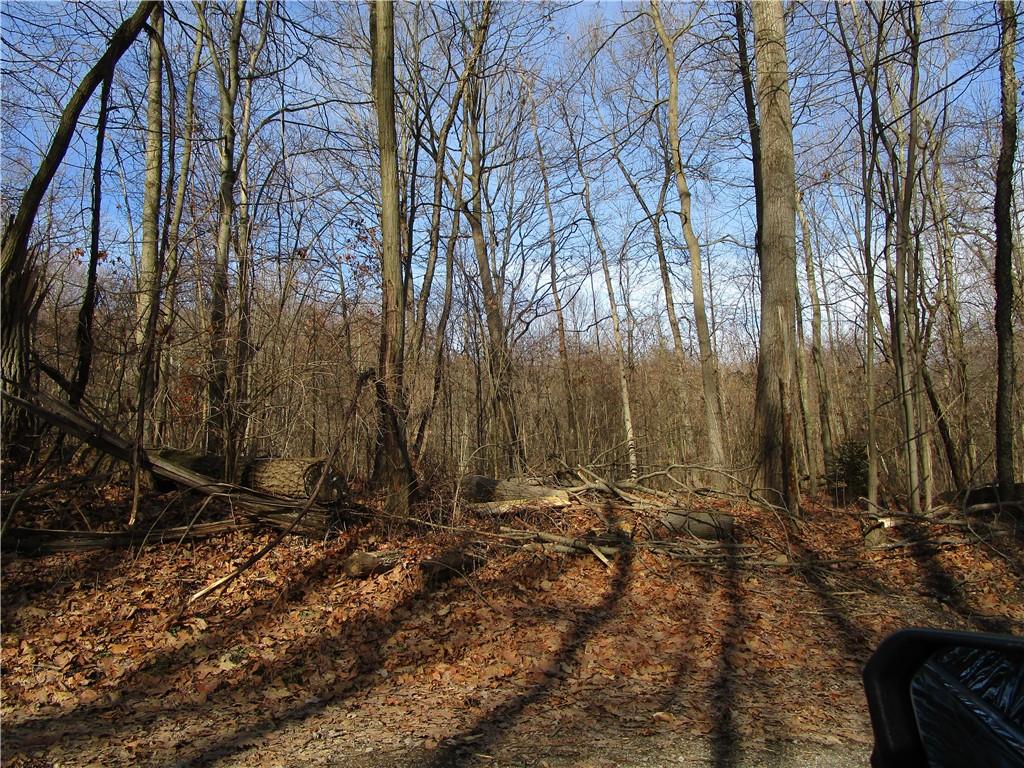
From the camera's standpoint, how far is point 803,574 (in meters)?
7.82

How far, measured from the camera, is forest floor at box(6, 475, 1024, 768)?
4262 mm

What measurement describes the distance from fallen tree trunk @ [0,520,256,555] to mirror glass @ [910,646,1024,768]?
6709 mm

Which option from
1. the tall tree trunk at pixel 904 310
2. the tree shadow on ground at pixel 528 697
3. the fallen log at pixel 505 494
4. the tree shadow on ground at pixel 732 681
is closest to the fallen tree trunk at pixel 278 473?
the fallen log at pixel 505 494

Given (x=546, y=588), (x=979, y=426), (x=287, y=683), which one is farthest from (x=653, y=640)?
(x=979, y=426)

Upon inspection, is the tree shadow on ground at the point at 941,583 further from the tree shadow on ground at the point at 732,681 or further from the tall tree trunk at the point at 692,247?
the tall tree trunk at the point at 692,247

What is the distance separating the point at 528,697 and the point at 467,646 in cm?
94

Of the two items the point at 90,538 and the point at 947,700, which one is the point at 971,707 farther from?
the point at 90,538

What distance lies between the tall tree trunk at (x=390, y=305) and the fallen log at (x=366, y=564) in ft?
2.99

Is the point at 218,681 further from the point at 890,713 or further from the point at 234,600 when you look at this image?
the point at 890,713

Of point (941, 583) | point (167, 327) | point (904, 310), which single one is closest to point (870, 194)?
point (904, 310)

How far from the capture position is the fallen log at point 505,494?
28.8 ft

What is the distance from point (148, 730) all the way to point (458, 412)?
10.3 meters

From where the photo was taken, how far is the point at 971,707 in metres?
1.48

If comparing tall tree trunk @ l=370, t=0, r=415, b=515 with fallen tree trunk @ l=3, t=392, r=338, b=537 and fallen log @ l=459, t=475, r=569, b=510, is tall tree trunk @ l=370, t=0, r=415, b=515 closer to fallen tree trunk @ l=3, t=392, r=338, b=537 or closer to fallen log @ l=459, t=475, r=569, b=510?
fallen tree trunk @ l=3, t=392, r=338, b=537
